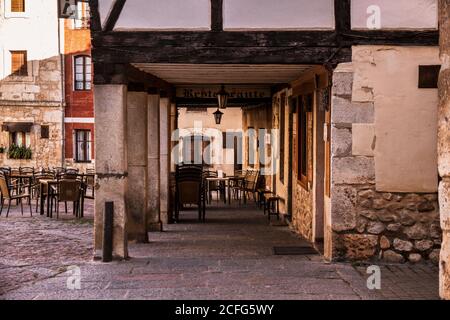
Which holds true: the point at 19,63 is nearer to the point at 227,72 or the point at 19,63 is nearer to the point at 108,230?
the point at 227,72

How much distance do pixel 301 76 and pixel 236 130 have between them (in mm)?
14117

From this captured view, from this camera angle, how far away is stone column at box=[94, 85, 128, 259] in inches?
348

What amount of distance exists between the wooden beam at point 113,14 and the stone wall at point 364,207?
287 cm

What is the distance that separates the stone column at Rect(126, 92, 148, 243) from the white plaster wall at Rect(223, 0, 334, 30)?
2845 millimetres

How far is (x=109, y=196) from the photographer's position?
887 cm

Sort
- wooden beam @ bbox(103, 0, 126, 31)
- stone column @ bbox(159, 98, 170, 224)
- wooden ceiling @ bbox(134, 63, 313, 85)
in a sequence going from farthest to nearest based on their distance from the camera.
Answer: stone column @ bbox(159, 98, 170, 224) < wooden ceiling @ bbox(134, 63, 313, 85) < wooden beam @ bbox(103, 0, 126, 31)

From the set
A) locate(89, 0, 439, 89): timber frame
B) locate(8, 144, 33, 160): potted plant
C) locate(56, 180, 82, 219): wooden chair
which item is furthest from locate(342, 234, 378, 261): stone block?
locate(8, 144, 33, 160): potted plant

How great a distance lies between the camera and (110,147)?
29.1 ft

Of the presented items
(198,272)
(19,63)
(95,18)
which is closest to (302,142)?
(198,272)

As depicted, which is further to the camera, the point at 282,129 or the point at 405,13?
the point at 282,129

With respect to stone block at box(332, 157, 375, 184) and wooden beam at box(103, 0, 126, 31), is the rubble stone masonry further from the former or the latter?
stone block at box(332, 157, 375, 184)

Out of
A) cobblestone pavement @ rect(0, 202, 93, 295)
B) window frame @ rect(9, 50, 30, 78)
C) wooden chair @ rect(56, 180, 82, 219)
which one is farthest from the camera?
window frame @ rect(9, 50, 30, 78)

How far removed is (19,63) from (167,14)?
18897mm

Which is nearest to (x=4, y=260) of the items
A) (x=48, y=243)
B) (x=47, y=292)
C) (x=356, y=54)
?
(x=48, y=243)
